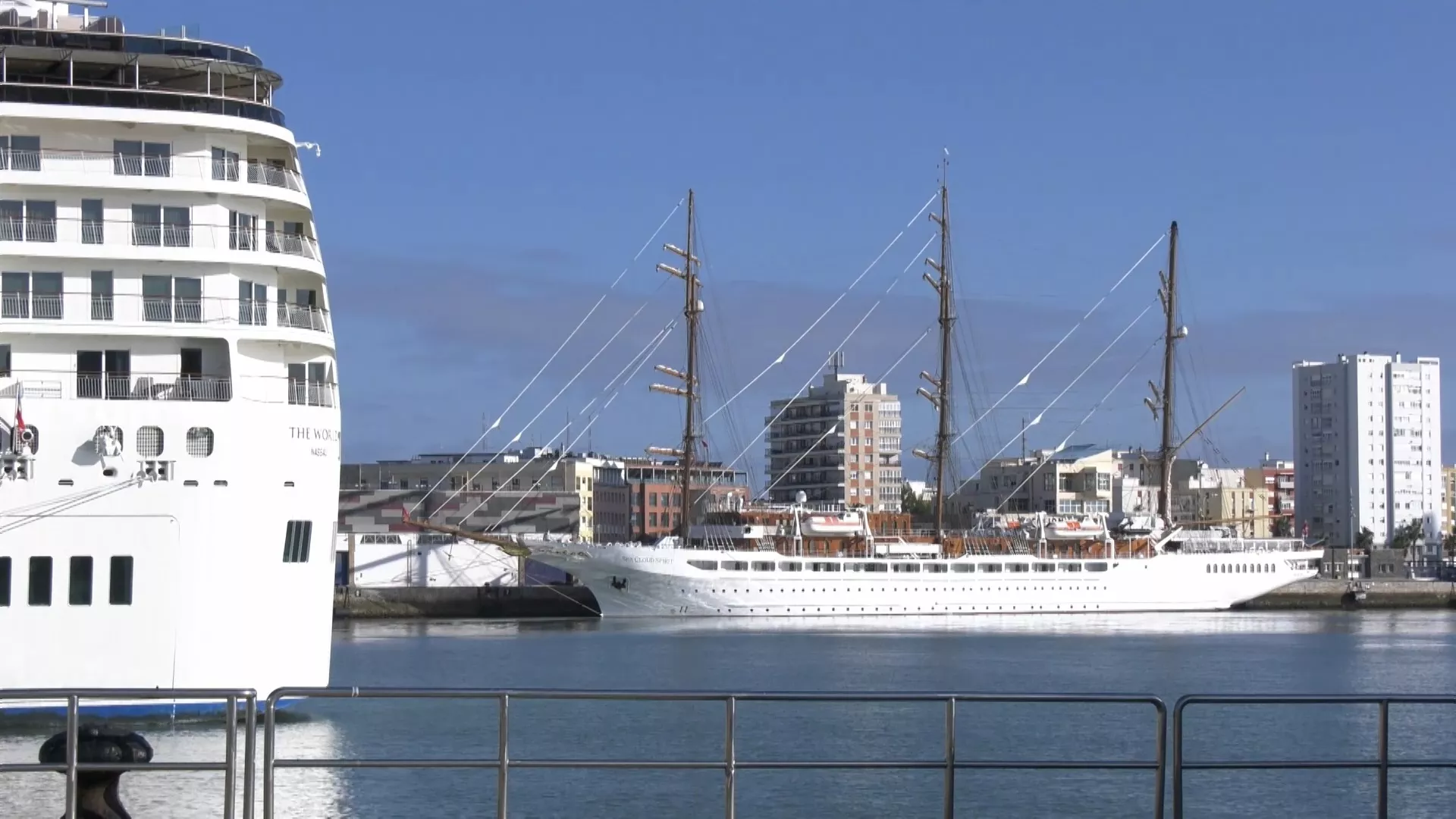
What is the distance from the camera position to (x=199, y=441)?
21.9 meters

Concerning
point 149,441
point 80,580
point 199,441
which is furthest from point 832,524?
point 80,580

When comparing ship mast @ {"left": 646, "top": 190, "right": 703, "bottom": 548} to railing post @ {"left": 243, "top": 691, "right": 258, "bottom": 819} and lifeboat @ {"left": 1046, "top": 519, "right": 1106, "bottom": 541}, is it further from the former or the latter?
railing post @ {"left": 243, "top": 691, "right": 258, "bottom": 819}

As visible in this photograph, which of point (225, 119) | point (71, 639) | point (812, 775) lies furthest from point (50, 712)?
point (812, 775)

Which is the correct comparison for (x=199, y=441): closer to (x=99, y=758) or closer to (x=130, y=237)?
(x=130, y=237)

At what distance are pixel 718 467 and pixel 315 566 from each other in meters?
106

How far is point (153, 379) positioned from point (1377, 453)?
452 feet

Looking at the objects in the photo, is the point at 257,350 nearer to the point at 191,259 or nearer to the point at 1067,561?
the point at 191,259

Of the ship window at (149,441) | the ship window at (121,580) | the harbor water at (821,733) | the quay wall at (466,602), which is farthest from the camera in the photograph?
the quay wall at (466,602)

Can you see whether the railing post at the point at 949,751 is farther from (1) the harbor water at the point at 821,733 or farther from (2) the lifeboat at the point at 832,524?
(2) the lifeboat at the point at 832,524

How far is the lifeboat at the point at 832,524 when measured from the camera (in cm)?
8144

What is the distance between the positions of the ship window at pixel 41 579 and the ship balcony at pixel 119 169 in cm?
457

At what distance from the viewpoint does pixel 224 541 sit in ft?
71.5

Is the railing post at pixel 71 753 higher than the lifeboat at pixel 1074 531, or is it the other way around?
the railing post at pixel 71 753

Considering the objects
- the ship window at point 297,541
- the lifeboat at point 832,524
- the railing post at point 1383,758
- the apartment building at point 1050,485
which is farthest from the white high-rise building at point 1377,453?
the railing post at point 1383,758
